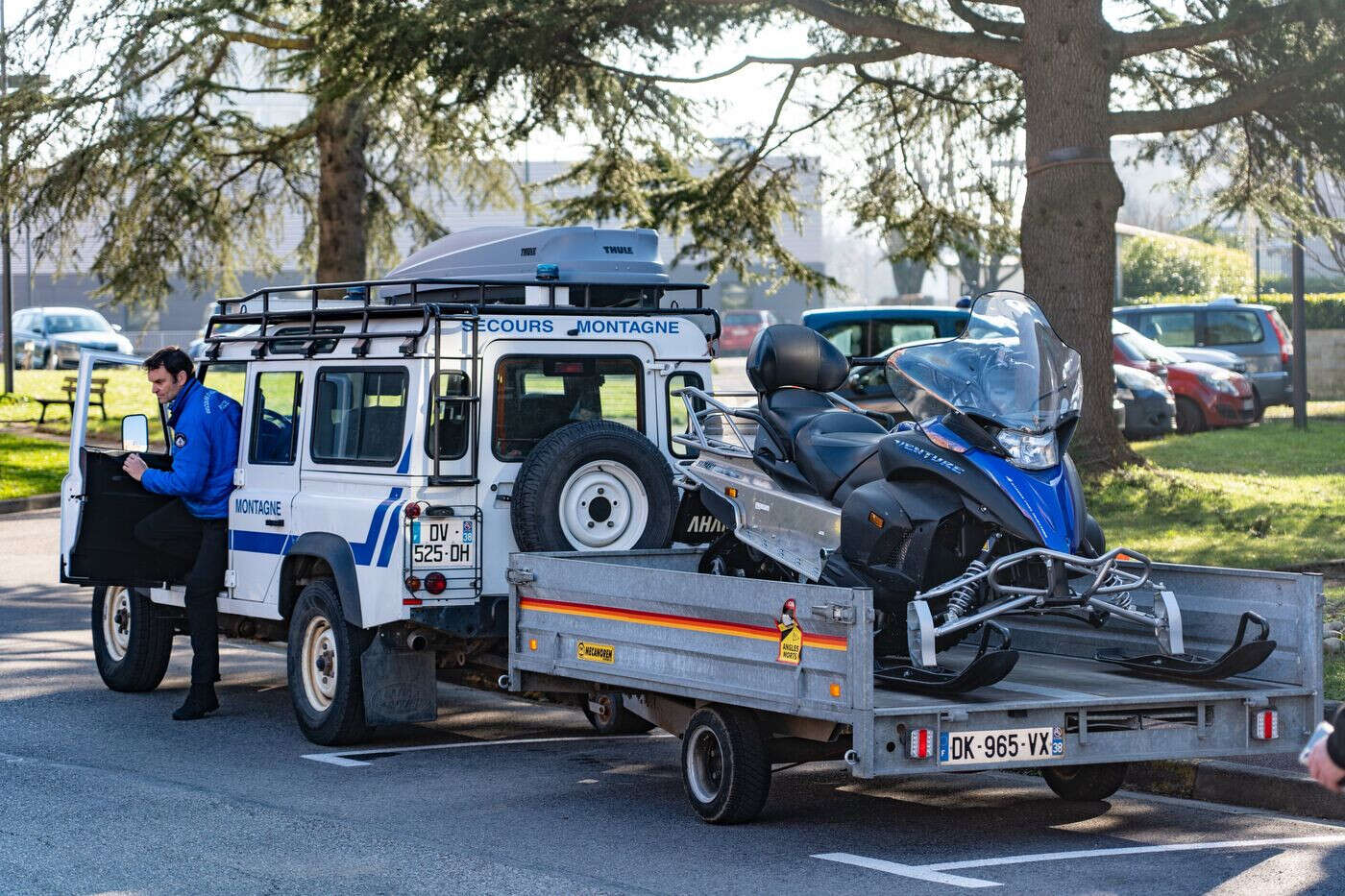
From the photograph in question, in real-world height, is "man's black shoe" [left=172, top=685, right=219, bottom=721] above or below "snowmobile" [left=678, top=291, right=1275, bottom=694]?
below

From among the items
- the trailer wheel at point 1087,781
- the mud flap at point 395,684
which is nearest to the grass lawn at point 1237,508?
the trailer wheel at point 1087,781

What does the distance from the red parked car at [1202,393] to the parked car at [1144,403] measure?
131cm

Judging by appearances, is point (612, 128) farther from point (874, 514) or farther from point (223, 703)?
point (874, 514)

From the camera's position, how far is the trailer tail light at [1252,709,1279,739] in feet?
23.6

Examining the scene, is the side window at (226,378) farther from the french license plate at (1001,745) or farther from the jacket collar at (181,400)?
the french license plate at (1001,745)

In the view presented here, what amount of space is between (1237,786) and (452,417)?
4.09 metres

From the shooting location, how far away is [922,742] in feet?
21.9

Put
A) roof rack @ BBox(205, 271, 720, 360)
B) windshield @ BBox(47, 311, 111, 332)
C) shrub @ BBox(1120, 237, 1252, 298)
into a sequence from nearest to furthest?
roof rack @ BBox(205, 271, 720, 360) → windshield @ BBox(47, 311, 111, 332) → shrub @ BBox(1120, 237, 1252, 298)

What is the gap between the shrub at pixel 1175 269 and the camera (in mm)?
52656

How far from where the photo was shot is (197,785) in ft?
27.5

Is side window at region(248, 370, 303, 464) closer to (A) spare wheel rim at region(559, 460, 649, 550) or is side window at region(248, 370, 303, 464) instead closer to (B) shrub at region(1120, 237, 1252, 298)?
(A) spare wheel rim at region(559, 460, 649, 550)

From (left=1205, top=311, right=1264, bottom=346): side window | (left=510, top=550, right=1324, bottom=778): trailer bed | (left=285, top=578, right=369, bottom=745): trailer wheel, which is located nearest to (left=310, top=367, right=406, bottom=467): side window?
(left=285, top=578, right=369, bottom=745): trailer wheel

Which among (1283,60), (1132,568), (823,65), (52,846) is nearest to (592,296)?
(1132,568)

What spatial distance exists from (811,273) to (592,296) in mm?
13094
